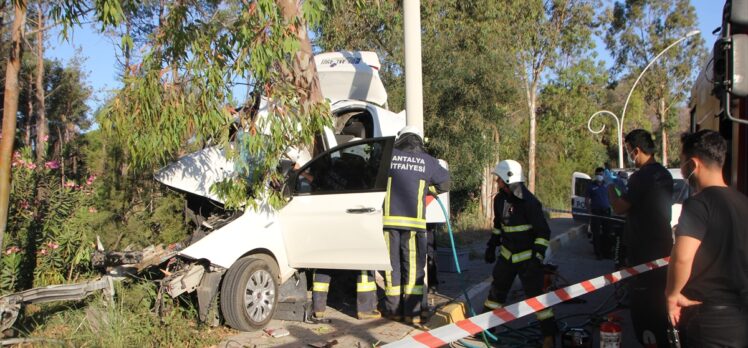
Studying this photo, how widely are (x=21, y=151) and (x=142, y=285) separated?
2.97m

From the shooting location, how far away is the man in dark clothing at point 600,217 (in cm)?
1122

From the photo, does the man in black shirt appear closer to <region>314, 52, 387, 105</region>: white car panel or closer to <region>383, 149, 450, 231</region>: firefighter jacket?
<region>383, 149, 450, 231</region>: firefighter jacket

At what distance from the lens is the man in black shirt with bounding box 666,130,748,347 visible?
9.50 feet

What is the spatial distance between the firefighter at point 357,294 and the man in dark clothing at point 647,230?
2577mm

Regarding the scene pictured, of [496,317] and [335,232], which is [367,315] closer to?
[335,232]

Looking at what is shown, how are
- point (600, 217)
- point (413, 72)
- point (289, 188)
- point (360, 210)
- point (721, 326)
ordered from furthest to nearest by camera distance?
point (600, 217), point (413, 72), point (289, 188), point (360, 210), point (721, 326)

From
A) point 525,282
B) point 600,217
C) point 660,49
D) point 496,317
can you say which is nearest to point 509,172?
point 525,282

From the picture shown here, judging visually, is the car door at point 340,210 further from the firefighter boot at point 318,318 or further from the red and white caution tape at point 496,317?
the red and white caution tape at point 496,317

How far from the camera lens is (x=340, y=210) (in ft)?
19.2

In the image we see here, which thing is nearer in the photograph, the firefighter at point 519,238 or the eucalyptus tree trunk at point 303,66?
the firefighter at point 519,238

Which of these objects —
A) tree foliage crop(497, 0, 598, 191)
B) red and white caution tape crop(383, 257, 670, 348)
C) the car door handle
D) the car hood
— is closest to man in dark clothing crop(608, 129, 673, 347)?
red and white caution tape crop(383, 257, 670, 348)

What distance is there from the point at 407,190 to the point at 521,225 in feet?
4.23

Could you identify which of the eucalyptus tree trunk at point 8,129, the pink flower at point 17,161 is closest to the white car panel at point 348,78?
the pink flower at point 17,161

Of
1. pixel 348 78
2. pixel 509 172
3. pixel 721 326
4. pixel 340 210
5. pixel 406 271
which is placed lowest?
pixel 406 271
